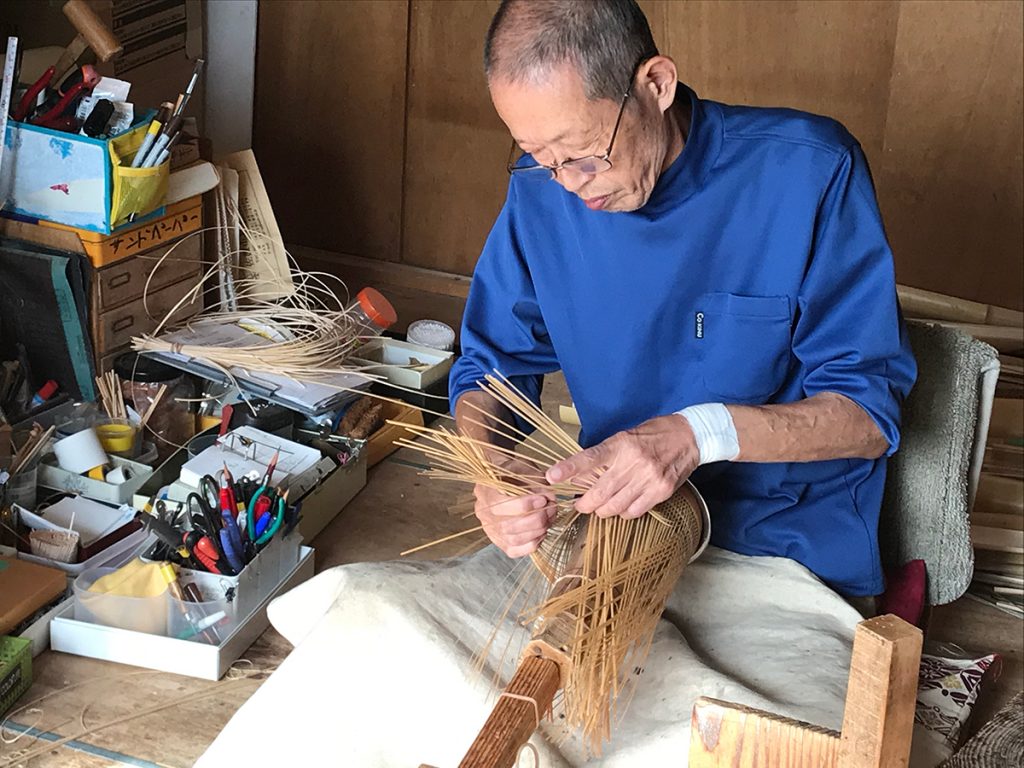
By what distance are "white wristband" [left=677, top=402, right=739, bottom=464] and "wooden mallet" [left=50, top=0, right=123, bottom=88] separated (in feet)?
6.80

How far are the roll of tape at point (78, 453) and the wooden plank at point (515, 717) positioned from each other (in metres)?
1.63

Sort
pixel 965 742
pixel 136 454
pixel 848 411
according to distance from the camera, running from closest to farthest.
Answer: pixel 848 411
pixel 965 742
pixel 136 454

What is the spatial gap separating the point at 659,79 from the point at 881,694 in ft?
3.41

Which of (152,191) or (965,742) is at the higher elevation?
(152,191)

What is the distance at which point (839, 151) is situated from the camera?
1918 millimetres

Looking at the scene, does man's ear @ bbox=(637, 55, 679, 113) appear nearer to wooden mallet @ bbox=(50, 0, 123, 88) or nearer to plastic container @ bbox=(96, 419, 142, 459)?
plastic container @ bbox=(96, 419, 142, 459)

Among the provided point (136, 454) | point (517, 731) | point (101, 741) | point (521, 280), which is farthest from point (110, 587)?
point (517, 731)

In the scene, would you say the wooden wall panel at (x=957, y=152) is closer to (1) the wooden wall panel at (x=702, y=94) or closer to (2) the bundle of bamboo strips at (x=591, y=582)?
(1) the wooden wall panel at (x=702, y=94)

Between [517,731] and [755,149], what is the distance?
100cm

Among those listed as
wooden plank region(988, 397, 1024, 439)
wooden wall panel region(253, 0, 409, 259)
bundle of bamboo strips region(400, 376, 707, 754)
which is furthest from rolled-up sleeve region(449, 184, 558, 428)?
wooden wall panel region(253, 0, 409, 259)

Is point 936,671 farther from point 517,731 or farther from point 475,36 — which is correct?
point 475,36

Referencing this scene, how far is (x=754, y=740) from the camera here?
111 cm

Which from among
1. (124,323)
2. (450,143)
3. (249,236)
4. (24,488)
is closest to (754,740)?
(24,488)

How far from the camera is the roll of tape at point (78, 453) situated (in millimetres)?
2871
